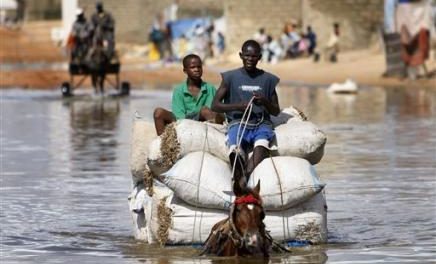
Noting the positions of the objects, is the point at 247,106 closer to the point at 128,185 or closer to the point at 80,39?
the point at 128,185

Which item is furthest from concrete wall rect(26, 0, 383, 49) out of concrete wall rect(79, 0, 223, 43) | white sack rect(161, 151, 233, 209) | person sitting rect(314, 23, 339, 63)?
white sack rect(161, 151, 233, 209)

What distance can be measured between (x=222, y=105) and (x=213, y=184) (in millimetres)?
861

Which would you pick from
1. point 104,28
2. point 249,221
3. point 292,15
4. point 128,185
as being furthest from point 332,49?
point 249,221

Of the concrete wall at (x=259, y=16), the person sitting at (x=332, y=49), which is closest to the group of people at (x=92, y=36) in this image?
the person sitting at (x=332, y=49)

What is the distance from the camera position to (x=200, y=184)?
481 inches

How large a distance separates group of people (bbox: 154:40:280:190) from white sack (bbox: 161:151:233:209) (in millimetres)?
152

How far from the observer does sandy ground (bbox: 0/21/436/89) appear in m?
42.0

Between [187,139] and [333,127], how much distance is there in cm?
1321

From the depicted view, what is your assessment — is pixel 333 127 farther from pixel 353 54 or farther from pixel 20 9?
pixel 20 9

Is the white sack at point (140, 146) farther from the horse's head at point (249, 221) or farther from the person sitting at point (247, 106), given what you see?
the horse's head at point (249, 221)

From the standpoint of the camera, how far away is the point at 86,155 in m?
21.3

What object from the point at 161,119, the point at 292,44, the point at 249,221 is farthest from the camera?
the point at 292,44

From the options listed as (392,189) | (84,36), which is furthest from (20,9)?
(392,189)

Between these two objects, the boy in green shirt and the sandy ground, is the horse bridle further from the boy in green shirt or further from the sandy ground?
the sandy ground
